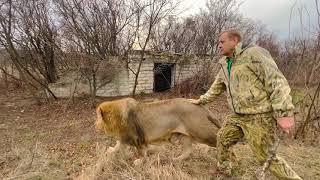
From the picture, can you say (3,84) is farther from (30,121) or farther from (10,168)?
(10,168)

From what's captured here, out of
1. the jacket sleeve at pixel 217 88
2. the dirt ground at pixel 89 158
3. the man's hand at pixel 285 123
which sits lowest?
the dirt ground at pixel 89 158

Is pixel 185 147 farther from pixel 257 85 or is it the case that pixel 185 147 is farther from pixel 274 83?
pixel 274 83

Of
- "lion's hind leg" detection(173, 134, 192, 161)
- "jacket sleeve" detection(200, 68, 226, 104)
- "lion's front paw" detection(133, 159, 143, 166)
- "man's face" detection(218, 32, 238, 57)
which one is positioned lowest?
"lion's front paw" detection(133, 159, 143, 166)

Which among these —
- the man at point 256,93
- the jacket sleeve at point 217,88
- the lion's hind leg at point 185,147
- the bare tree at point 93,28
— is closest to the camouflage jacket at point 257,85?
the man at point 256,93

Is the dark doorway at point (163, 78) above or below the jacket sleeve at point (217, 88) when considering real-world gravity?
below

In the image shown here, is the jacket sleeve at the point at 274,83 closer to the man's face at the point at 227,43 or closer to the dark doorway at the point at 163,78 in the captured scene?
the man's face at the point at 227,43

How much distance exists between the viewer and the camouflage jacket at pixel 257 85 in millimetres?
4789

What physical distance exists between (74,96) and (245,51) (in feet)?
40.1

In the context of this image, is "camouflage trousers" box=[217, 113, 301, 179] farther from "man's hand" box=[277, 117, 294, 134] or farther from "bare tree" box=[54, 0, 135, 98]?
"bare tree" box=[54, 0, 135, 98]

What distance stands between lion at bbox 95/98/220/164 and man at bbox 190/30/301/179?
1.02 meters

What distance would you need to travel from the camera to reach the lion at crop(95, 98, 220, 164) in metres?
6.39

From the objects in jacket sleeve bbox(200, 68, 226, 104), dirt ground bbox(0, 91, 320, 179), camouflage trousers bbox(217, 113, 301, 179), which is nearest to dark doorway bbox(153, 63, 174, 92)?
dirt ground bbox(0, 91, 320, 179)

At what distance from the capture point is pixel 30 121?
42.3 ft

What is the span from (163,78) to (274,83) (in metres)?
14.6
